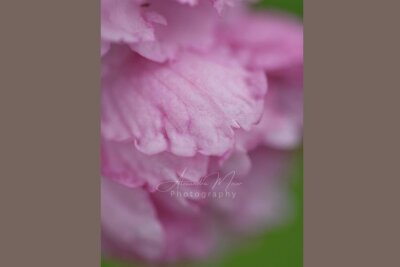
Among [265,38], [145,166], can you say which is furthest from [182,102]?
[265,38]

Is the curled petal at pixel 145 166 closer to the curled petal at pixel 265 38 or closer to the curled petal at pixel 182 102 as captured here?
the curled petal at pixel 182 102

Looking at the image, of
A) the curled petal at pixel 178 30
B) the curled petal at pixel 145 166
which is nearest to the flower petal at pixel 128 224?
the curled petal at pixel 145 166

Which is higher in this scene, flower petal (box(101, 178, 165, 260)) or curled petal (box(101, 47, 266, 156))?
curled petal (box(101, 47, 266, 156))

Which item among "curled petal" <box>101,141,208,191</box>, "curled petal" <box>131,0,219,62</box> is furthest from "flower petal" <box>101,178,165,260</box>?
"curled petal" <box>131,0,219,62</box>

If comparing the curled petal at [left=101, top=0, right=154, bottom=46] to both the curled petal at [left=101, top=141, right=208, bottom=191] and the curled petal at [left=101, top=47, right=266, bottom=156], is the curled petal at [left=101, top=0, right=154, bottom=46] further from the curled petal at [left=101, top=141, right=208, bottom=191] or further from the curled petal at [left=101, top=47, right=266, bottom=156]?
the curled petal at [left=101, top=141, right=208, bottom=191]

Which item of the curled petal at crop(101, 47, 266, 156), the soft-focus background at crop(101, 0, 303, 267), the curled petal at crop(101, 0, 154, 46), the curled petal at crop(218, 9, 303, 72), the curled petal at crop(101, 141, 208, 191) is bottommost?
the soft-focus background at crop(101, 0, 303, 267)

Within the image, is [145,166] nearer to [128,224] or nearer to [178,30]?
[128,224]

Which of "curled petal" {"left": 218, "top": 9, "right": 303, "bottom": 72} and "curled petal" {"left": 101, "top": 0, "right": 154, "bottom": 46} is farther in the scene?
"curled petal" {"left": 218, "top": 9, "right": 303, "bottom": 72}

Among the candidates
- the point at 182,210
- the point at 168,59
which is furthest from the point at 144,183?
the point at 168,59
